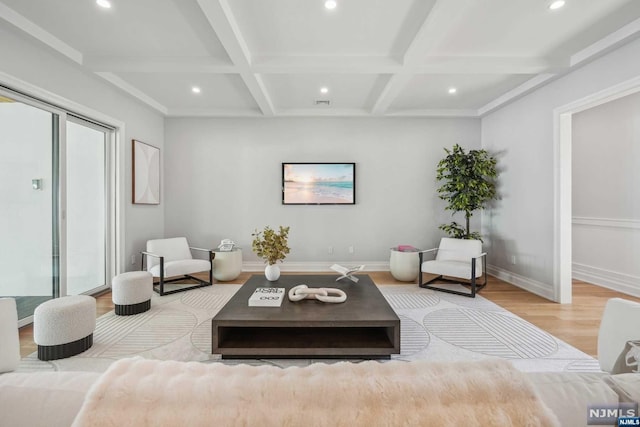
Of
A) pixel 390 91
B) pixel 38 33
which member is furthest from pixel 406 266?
pixel 38 33

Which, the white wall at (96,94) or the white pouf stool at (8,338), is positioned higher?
the white wall at (96,94)

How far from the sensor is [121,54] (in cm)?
305

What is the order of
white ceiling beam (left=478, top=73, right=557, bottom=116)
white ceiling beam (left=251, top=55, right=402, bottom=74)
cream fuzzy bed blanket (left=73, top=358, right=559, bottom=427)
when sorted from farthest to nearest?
white ceiling beam (left=478, top=73, right=557, bottom=116) < white ceiling beam (left=251, top=55, right=402, bottom=74) < cream fuzzy bed blanket (left=73, top=358, right=559, bottom=427)

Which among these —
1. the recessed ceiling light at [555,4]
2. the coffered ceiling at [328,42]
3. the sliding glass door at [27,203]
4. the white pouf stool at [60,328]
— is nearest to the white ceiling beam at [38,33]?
the coffered ceiling at [328,42]

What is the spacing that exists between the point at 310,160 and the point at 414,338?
3.39 metres

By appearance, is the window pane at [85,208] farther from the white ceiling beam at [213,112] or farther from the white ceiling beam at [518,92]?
the white ceiling beam at [518,92]

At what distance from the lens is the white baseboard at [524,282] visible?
3.55 metres

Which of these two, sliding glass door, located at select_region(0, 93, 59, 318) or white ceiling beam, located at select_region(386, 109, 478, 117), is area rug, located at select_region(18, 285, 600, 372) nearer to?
sliding glass door, located at select_region(0, 93, 59, 318)

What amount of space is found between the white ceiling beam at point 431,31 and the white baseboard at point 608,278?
3950mm

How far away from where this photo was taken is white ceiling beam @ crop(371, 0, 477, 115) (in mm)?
2139

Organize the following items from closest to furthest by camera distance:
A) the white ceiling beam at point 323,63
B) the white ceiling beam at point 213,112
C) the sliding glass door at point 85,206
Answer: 1. the white ceiling beam at point 323,63
2. the sliding glass door at point 85,206
3. the white ceiling beam at point 213,112

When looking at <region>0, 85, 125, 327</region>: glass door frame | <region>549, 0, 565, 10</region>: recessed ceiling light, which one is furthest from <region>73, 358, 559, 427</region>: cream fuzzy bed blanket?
<region>0, 85, 125, 327</region>: glass door frame

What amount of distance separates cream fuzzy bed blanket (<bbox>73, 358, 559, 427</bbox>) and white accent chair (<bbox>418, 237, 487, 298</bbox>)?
3311mm

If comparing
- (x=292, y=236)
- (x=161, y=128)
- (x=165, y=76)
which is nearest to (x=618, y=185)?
(x=292, y=236)
